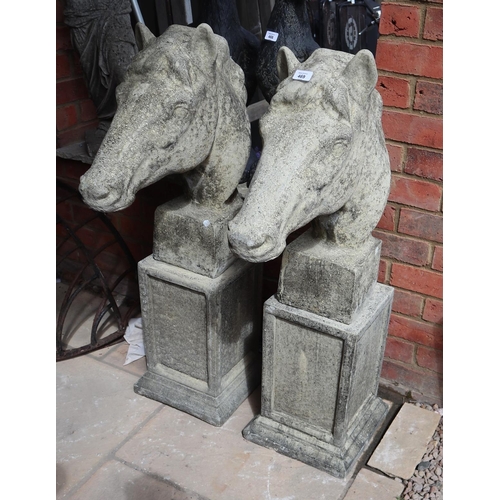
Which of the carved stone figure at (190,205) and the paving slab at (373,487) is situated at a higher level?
the carved stone figure at (190,205)

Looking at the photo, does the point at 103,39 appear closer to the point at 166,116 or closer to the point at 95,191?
the point at 166,116

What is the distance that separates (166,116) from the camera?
6.69 ft

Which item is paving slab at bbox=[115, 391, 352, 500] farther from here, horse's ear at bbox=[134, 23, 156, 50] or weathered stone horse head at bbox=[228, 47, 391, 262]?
horse's ear at bbox=[134, 23, 156, 50]

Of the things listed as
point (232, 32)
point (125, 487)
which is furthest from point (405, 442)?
point (232, 32)

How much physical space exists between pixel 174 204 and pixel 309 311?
735 mm

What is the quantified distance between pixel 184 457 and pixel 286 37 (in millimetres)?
1993

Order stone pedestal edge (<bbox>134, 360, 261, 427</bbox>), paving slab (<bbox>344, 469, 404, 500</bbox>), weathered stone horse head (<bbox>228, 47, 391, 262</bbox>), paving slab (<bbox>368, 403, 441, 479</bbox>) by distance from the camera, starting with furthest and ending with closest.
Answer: stone pedestal edge (<bbox>134, 360, 261, 427</bbox>) < paving slab (<bbox>368, 403, 441, 479</bbox>) < paving slab (<bbox>344, 469, 404, 500</bbox>) < weathered stone horse head (<bbox>228, 47, 391, 262</bbox>)

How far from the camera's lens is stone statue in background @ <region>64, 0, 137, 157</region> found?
3135mm

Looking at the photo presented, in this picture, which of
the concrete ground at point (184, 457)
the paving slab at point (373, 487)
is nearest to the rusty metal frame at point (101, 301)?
the concrete ground at point (184, 457)

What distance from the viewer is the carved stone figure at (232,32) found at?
10.0 feet

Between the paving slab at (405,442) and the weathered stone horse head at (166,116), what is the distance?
4.77ft

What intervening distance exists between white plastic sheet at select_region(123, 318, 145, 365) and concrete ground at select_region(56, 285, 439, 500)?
0.22 m

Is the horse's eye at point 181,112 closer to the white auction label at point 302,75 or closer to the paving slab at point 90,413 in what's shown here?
the white auction label at point 302,75

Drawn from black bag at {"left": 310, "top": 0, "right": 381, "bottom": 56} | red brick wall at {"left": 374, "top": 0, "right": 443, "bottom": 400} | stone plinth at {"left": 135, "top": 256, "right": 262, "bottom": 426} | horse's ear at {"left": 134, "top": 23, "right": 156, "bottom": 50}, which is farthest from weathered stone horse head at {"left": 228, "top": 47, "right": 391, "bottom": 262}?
black bag at {"left": 310, "top": 0, "right": 381, "bottom": 56}
